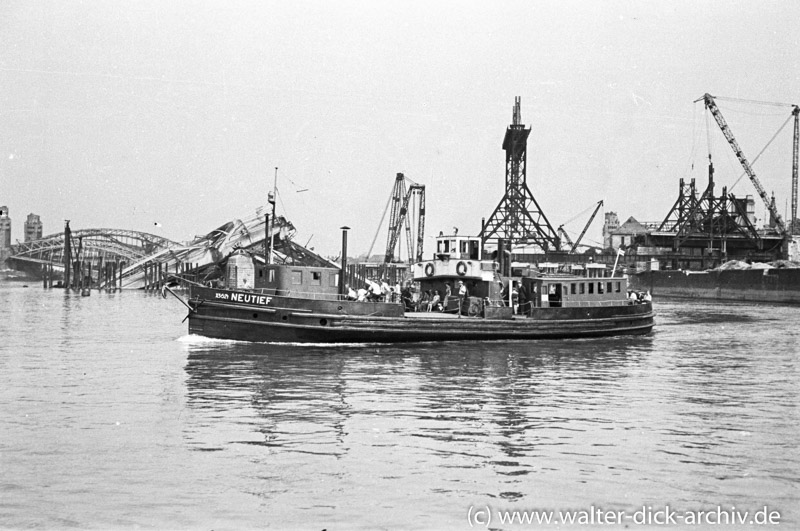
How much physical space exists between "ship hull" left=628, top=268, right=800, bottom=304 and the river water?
199 feet

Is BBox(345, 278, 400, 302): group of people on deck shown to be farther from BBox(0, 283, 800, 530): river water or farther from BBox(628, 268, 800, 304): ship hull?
BBox(628, 268, 800, 304): ship hull

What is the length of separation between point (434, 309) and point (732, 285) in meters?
69.1

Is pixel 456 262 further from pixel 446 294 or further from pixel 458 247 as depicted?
pixel 446 294

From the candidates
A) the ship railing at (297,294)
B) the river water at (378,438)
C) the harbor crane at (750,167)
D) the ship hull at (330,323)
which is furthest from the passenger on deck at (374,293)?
the harbor crane at (750,167)

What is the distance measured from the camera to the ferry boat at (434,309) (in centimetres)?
3578

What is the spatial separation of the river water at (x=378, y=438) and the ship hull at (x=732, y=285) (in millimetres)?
60503

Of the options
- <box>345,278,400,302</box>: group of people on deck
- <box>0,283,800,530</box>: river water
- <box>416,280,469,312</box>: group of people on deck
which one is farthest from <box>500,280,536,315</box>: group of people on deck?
<box>0,283,800,530</box>: river water

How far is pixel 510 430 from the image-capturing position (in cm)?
1867

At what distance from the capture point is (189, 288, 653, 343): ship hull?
3556 cm

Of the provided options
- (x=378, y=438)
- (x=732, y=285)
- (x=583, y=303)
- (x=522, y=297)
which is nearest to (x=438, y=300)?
(x=522, y=297)

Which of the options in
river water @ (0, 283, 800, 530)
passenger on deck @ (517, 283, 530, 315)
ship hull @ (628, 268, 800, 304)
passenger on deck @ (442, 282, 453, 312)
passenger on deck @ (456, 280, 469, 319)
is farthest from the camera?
ship hull @ (628, 268, 800, 304)

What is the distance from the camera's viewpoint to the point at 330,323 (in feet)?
118

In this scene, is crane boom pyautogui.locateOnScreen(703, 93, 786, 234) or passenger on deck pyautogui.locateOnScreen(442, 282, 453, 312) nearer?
passenger on deck pyautogui.locateOnScreen(442, 282, 453, 312)

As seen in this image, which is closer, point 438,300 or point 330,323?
point 330,323
